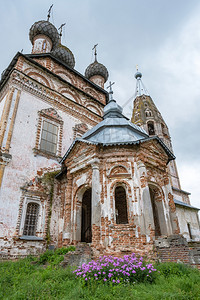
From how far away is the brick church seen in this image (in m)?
8.08

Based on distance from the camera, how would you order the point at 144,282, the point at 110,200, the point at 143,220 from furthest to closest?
the point at 110,200 → the point at 143,220 → the point at 144,282

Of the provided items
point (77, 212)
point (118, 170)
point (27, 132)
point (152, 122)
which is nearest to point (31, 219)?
point (77, 212)

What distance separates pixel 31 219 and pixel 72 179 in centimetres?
269

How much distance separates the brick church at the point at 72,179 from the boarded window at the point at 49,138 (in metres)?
0.06

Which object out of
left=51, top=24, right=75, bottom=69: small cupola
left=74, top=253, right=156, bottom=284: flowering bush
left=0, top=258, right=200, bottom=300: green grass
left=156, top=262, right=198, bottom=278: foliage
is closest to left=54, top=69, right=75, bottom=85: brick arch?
left=51, top=24, right=75, bottom=69: small cupola

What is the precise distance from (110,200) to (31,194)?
13.6 ft

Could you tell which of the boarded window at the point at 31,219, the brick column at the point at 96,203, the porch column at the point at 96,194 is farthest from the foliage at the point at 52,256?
the boarded window at the point at 31,219

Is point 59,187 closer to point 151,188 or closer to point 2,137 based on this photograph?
point 2,137

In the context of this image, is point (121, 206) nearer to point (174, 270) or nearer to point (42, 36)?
point (174, 270)

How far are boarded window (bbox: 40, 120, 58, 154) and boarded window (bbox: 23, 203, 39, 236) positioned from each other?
324 cm

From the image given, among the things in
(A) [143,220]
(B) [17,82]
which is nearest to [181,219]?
(A) [143,220]

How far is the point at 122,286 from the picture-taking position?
16.0 ft

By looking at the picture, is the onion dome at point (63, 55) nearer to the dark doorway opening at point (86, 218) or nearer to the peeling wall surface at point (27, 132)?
the peeling wall surface at point (27, 132)

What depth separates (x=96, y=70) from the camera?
22000mm
